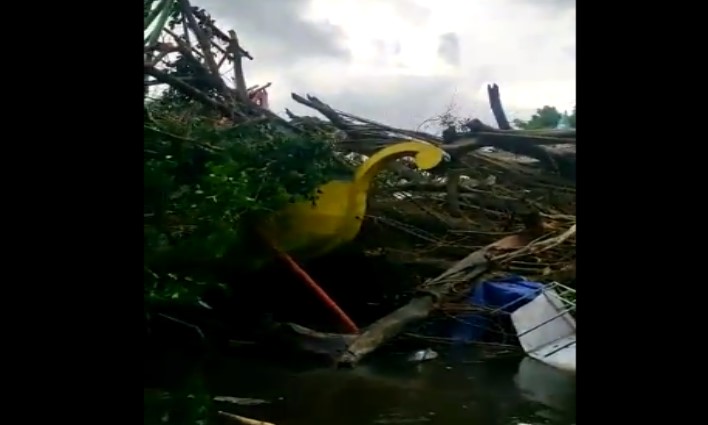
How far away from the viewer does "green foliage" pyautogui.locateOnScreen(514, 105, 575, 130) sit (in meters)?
1.25

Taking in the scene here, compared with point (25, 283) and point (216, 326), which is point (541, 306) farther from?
point (25, 283)

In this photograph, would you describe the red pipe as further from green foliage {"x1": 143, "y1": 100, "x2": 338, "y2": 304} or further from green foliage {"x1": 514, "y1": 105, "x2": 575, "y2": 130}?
green foliage {"x1": 514, "y1": 105, "x2": 575, "y2": 130}

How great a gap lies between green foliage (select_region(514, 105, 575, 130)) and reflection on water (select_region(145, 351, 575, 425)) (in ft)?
1.37

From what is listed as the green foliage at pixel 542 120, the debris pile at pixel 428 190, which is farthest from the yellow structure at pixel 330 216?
the green foliage at pixel 542 120

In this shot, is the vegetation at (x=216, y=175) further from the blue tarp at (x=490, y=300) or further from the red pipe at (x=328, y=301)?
the blue tarp at (x=490, y=300)

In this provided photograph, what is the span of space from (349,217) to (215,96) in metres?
0.35

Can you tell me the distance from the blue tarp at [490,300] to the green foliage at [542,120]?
27 cm

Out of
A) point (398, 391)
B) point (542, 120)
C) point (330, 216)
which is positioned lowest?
point (398, 391)

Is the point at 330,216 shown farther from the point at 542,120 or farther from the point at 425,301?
the point at 542,120

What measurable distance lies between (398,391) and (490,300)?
0.76ft

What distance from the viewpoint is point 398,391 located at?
132cm

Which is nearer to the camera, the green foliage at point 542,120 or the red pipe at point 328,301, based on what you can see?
the green foliage at point 542,120

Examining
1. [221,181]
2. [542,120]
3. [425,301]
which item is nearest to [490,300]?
[425,301]

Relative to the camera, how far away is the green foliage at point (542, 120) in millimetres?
1250
